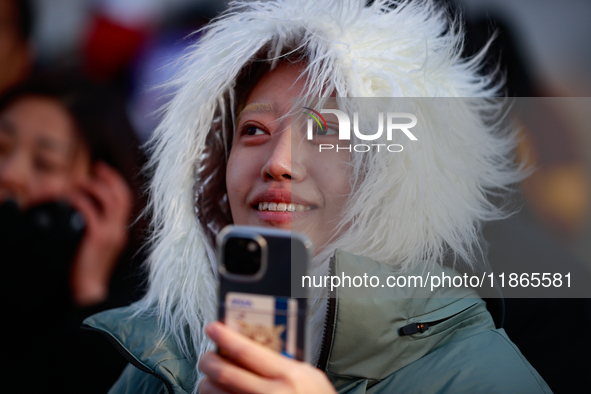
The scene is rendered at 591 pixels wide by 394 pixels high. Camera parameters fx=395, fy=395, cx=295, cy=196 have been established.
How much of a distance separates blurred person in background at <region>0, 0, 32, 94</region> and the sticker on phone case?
1.83m

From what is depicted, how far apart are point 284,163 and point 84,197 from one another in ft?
3.97

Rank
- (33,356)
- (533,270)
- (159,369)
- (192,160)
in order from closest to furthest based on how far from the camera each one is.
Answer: (159,369) → (192,160) → (533,270) → (33,356)

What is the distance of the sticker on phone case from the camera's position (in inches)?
18.1

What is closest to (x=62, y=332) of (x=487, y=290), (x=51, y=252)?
(x=51, y=252)

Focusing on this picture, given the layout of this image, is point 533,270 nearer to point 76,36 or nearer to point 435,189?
point 435,189

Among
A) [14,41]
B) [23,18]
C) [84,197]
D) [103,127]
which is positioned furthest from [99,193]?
[23,18]

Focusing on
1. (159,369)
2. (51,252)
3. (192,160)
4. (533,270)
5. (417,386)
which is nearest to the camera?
(417,386)

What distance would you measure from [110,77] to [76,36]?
1.16 ft

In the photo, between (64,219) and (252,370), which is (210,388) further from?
(64,219)

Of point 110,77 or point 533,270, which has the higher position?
point 110,77

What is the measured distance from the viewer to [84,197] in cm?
166

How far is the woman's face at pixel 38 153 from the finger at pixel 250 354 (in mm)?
1431

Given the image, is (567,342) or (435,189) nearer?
(435,189)

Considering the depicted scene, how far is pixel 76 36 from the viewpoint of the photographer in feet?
6.79
